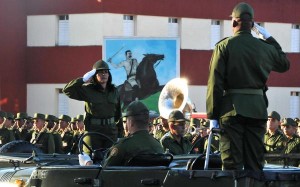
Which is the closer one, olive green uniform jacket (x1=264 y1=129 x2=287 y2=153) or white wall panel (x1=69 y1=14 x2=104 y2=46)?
olive green uniform jacket (x1=264 y1=129 x2=287 y2=153)

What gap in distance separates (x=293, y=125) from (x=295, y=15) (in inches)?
1153

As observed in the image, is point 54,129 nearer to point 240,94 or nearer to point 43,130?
point 43,130

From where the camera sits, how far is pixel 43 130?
1919 centimetres

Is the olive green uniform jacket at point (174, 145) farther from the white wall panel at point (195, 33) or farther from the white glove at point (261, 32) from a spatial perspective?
the white wall panel at point (195, 33)

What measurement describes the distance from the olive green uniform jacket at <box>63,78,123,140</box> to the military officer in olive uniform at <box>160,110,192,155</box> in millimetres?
992

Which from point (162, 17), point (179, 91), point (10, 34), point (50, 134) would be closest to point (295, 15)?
point (162, 17)

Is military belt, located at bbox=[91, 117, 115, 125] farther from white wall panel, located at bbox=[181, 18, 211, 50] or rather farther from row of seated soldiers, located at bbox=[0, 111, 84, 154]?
white wall panel, located at bbox=[181, 18, 211, 50]

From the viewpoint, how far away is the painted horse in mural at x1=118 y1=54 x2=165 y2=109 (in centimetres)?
2952

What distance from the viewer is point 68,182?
674 cm

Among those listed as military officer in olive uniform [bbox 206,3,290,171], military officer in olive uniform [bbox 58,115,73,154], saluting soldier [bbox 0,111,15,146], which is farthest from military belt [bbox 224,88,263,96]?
saluting soldier [bbox 0,111,15,146]

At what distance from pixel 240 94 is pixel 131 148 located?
4.11 feet

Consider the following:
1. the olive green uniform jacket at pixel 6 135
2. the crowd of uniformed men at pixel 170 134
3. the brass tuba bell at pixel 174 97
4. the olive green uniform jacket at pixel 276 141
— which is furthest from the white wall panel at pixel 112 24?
the olive green uniform jacket at pixel 276 141

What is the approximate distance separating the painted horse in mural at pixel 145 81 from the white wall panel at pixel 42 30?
9586 mm

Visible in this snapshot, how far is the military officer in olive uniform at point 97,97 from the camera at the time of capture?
1084 centimetres
